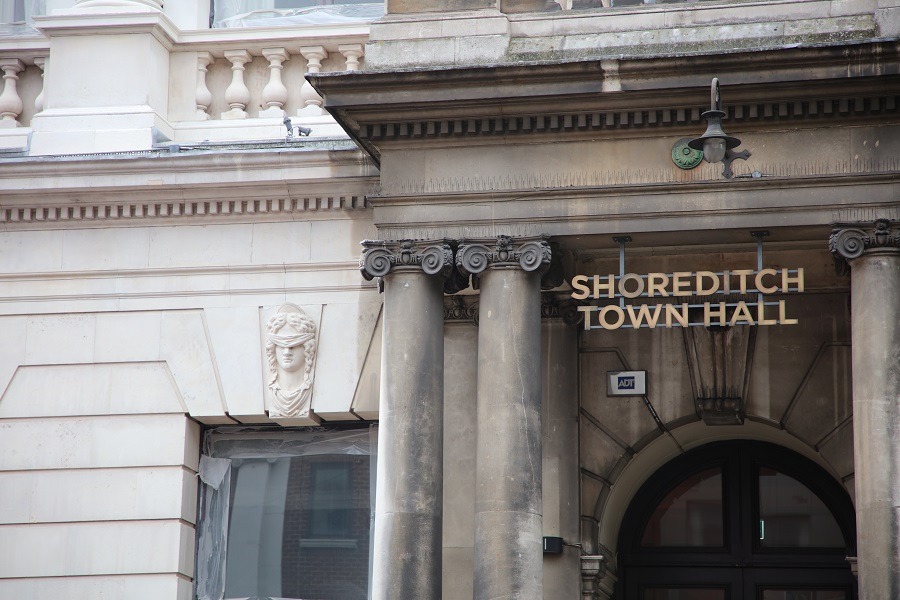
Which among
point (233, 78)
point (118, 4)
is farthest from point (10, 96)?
point (233, 78)

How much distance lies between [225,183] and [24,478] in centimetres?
383

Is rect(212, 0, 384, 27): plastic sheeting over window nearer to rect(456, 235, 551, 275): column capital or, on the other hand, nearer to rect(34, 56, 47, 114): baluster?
rect(34, 56, 47, 114): baluster

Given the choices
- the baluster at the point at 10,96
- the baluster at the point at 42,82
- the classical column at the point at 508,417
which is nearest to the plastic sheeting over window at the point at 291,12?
the baluster at the point at 42,82

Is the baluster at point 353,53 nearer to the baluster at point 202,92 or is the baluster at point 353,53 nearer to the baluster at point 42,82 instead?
the baluster at point 202,92

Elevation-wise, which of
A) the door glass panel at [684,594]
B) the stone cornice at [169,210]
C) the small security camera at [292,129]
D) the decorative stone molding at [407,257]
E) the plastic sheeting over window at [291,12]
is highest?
the plastic sheeting over window at [291,12]

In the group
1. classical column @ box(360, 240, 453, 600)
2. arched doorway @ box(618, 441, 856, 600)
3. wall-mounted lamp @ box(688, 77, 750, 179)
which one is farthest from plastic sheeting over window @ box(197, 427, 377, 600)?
wall-mounted lamp @ box(688, 77, 750, 179)

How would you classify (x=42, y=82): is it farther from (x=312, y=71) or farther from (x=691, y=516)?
(x=691, y=516)

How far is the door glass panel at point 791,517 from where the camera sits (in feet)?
56.7

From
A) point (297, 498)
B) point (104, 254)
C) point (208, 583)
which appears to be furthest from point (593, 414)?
point (104, 254)

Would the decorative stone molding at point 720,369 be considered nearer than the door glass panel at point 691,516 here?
Yes

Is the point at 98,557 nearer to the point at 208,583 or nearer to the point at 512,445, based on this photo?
the point at 208,583

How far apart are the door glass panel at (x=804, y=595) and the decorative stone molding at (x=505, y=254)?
Result: 16.6 ft

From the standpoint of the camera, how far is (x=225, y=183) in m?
16.7

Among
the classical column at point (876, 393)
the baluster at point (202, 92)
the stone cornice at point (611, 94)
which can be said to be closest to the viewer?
the classical column at point (876, 393)
